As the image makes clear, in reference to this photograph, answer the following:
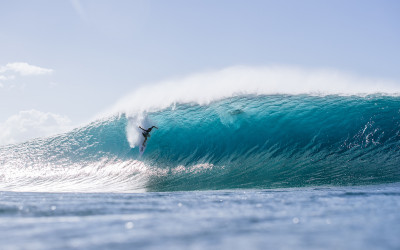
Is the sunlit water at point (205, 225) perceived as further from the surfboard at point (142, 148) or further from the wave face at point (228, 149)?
the surfboard at point (142, 148)

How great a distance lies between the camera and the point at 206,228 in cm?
261

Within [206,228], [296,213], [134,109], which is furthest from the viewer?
[134,109]

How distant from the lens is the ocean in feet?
7.85

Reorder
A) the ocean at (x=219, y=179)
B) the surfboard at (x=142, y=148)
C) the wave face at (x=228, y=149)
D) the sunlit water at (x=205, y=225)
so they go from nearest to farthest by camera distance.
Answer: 1. the sunlit water at (x=205, y=225)
2. the ocean at (x=219, y=179)
3. the wave face at (x=228, y=149)
4. the surfboard at (x=142, y=148)

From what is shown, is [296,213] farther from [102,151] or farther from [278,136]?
[102,151]

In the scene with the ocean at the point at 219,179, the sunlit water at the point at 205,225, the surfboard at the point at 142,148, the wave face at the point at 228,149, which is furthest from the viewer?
the surfboard at the point at 142,148

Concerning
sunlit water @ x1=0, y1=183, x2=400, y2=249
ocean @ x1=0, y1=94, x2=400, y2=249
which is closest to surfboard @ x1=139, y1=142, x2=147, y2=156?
ocean @ x1=0, y1=94, x2=400, y2=249

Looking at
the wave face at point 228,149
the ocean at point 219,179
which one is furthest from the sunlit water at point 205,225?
the wave face at point 228,149

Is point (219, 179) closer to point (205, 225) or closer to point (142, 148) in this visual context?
point (142, 148)

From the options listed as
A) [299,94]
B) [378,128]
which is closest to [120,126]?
[299,94]

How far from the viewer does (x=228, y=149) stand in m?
9.93

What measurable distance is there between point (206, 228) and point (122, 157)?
859 centimetres

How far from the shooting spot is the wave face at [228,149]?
7895 millimetres

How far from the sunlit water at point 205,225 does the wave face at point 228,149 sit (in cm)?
368
